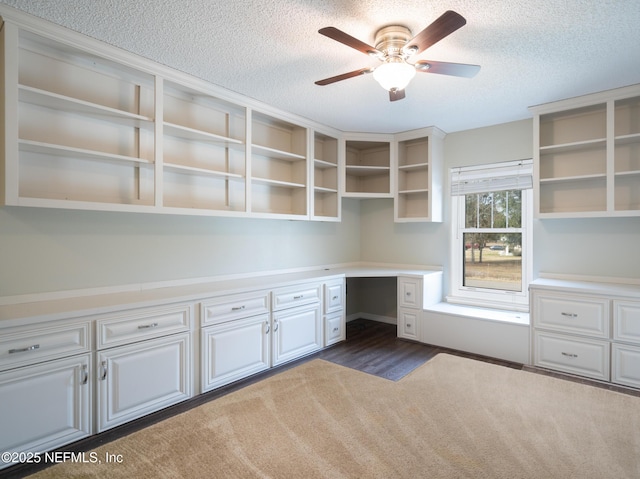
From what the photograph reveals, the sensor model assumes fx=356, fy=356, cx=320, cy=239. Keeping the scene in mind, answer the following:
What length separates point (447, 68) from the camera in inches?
85.4

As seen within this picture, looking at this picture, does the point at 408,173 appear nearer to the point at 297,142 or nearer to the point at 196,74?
the point at 297,142

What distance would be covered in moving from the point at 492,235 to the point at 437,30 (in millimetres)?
2930

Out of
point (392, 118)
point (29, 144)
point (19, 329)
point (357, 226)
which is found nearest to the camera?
point (19, 329)

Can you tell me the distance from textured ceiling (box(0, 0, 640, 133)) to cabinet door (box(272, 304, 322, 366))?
6.69 ft

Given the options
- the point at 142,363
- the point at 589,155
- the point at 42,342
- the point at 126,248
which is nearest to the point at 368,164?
the point at 589,155

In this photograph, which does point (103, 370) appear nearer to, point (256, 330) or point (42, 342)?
point (42, 342)

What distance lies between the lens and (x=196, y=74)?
2781 millimetres

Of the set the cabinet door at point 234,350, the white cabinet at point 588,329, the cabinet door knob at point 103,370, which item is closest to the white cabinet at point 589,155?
→ the white cabinet at point 588,329

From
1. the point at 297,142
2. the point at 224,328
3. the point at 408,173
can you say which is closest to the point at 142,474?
the point at 224,328

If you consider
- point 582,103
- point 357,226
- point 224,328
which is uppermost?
point 582,103

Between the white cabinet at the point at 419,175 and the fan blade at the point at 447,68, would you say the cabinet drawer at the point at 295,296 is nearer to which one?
the white cabinet at the point at 419,175

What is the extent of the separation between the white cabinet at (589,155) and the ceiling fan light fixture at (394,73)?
201cm

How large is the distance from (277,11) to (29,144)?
5.37ft

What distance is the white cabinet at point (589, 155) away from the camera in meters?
3.09
